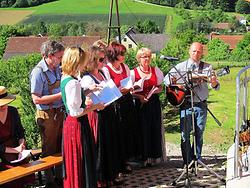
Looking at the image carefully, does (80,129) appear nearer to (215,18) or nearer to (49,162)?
(49,162)

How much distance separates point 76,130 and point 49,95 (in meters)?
0.75

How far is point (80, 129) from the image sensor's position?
4285 mm

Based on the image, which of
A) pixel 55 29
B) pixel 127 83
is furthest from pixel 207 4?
pixel 127 83

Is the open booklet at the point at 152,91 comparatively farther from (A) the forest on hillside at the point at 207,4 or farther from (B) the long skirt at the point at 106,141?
(A) the forest on hillside at the point at 207,4

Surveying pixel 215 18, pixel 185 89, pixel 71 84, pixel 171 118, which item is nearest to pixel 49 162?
pixel 71 84

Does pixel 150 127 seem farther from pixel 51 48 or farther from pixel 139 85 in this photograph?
pixel 51 48

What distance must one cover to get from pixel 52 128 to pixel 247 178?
223 cm

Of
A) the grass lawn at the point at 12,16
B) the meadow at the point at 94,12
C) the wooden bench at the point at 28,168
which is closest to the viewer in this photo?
the wooden bench at the point at 28,168

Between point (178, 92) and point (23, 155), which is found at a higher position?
point (178, 92)

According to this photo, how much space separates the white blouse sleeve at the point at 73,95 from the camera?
13.3 feet

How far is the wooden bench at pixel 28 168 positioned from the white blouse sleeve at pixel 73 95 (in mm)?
854

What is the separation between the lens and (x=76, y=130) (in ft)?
14.0

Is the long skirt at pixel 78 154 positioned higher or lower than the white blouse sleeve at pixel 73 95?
lower

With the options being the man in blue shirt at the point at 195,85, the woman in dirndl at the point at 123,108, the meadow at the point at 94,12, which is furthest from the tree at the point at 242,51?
the woman in dirndl at the point at 123,108
